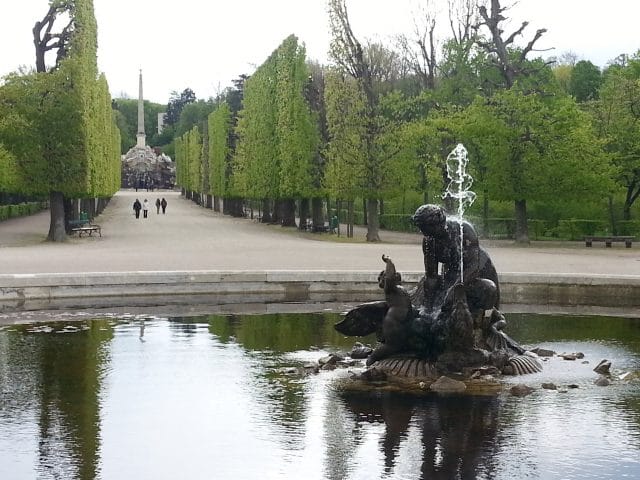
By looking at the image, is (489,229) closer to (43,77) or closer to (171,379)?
(43,77)

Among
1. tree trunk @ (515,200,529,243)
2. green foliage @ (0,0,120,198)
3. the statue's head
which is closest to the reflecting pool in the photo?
the statue's head

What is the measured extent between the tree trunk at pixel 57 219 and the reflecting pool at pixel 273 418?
2054 centimetres

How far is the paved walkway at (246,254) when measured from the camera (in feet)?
67.3

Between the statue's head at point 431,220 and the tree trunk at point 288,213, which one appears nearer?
the statue's head at point 431,220

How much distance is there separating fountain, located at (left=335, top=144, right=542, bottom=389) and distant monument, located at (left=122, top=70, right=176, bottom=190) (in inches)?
4717

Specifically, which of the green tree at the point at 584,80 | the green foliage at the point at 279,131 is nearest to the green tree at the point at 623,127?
the green foliage at the point at 279,131

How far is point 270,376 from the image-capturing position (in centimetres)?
1008

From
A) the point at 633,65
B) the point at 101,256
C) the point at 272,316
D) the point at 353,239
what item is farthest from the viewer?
the point at 633,65

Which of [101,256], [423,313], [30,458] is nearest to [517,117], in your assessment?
[101,256]

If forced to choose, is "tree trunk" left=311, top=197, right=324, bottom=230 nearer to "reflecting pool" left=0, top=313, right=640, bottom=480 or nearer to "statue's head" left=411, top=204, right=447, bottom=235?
"reflecting pool" left=0, top=313, right=640, bottom=480

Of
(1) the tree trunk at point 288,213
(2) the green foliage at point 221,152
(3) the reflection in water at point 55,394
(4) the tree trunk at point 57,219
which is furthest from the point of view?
(2) the green foliage at point 221,152

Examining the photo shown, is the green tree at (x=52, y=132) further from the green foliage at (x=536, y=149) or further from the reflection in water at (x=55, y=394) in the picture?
the reflection in water at (x=55, y=394)

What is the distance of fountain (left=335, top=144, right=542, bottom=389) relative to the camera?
9977mm

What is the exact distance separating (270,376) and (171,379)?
1046 millimetres
